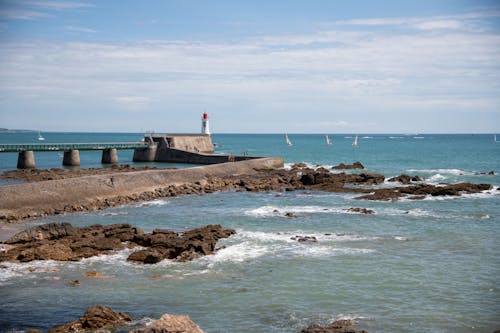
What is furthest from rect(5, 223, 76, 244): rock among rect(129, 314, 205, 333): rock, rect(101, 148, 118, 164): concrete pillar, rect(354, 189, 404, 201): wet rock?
rect(101, 148, 118, 164): concrete pillar

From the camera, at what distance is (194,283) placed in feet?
48.9

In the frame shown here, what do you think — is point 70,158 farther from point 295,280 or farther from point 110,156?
point 295,280

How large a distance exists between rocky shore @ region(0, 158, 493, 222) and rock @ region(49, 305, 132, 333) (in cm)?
1440

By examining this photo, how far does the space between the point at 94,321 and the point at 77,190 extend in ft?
60.7

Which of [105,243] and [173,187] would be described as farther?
[173,187]

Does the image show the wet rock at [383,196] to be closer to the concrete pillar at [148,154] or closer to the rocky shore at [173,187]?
the rocky shore at [173,187]

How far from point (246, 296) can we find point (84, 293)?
13.1 ft

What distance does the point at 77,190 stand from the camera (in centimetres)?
2903

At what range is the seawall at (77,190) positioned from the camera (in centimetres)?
2562

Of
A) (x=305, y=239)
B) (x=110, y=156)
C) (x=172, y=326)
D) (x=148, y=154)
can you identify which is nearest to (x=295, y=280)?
(x=305, y=239)

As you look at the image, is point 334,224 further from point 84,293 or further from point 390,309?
point 84,293

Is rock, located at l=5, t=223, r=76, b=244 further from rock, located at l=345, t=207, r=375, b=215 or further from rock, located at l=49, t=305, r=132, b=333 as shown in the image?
rock, located at l=345, t=207, r=375, b=215

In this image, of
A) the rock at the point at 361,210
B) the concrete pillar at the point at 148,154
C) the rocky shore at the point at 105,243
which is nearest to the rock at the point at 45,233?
the rocky shore at the point at 105,243

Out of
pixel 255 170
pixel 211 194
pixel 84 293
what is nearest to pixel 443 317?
pixel 84 293
